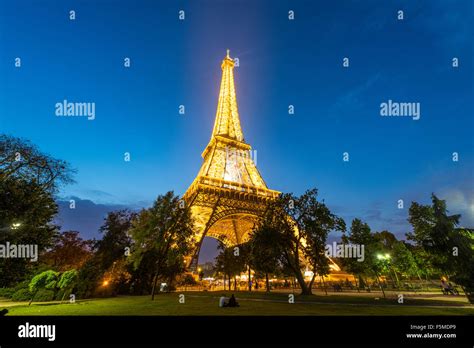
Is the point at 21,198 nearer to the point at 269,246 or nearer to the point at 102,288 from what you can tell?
the point at 102,288

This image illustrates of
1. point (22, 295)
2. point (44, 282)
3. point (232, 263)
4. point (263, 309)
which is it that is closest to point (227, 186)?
point (232, 263)

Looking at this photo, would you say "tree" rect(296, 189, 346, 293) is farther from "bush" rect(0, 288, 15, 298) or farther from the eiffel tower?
"bush" rect(0, 288, 15, 298)

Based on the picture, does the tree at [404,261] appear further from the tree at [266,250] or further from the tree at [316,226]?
the tree at [266,250]

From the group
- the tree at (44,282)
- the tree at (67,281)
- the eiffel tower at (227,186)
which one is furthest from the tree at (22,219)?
the eiffel tower at (227,186)

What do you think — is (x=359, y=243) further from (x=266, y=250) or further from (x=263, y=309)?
(x=263, y=309)
